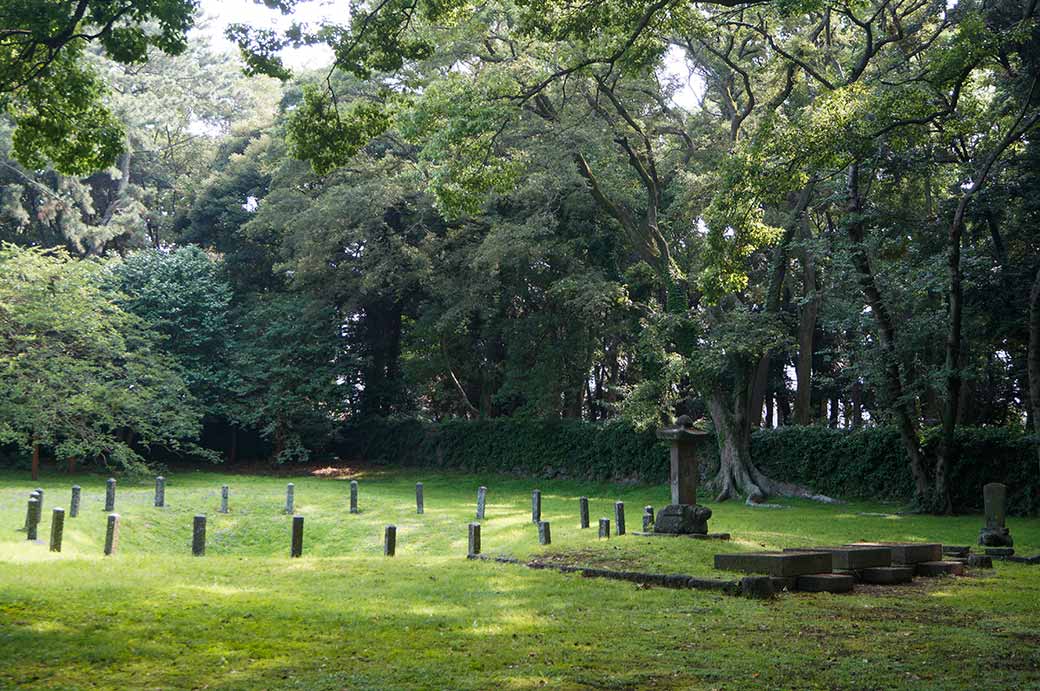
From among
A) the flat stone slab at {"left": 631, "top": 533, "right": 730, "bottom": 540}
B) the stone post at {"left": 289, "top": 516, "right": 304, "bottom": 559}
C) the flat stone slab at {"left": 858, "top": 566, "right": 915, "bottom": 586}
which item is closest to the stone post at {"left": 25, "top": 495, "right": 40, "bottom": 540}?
the stone post at {"left": 289, "top": 516, "right": 304, "bottom": 559}

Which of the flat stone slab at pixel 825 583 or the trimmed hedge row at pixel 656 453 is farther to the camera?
the trimmed hedge row at pixel 656 453

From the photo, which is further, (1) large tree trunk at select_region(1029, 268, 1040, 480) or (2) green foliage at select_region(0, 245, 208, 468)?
(2) green foliage at select_region(0, 245, 208, 468)

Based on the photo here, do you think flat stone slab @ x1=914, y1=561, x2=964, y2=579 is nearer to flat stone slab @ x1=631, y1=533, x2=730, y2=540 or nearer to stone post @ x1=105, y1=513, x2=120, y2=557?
flat stone slab @ x1=631, y1=533, x2=730, y2=540

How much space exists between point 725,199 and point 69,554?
1374 centimetres

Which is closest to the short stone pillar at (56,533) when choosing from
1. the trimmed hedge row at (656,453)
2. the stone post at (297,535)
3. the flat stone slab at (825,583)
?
the stone post at (297,535)

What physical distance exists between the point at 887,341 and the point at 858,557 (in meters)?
13.4

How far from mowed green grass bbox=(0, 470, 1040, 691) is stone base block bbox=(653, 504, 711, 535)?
2.11 ft

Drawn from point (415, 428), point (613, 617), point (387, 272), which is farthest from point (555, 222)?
point (613, 617)

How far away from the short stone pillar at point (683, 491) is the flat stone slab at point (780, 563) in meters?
3.41

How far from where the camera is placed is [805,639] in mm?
8266

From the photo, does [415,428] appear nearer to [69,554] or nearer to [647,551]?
[69,554]

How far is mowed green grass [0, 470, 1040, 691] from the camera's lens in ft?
22.2

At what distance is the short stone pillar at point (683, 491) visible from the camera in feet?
52.2

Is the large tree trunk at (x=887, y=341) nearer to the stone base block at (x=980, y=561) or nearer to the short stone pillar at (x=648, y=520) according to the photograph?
the short stone pillar at (x=648, y=520)
